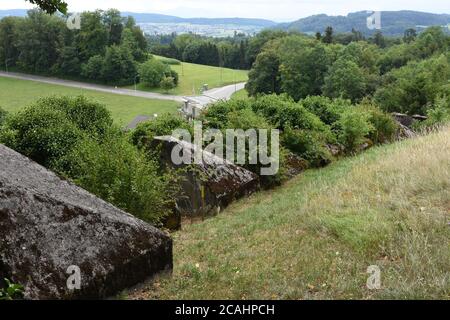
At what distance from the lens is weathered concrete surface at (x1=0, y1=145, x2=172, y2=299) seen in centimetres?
457

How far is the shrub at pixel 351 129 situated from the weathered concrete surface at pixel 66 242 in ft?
47.7

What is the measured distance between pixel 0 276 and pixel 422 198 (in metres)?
6.51

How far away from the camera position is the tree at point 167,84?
3690 inches

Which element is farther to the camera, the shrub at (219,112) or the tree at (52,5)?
the shrub at (219,112)

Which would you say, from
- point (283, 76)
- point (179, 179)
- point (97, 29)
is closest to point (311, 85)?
point (283, 76)

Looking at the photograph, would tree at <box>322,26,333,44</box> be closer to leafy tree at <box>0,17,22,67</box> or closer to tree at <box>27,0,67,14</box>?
leafy tree at <box>0,17,22,67</box>

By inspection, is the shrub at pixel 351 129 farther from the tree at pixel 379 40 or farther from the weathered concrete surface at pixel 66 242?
the tree at pixel 379 40

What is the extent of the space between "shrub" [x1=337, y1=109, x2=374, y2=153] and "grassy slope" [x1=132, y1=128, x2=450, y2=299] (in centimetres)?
921

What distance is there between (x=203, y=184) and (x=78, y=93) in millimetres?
75969

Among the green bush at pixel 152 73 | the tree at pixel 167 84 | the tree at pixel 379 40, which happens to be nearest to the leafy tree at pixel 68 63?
the green bush at pixel 152 73

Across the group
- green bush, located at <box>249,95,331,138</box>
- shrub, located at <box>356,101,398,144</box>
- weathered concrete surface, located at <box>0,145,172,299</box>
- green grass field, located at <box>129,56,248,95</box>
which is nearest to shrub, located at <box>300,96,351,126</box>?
shrub, located at <box>356,101,398,144</box>

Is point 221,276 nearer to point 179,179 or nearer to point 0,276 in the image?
point 0,276

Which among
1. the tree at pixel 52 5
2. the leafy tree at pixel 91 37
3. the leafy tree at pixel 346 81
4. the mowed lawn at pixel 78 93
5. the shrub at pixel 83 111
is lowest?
the mowed lawn at pixel 78 93

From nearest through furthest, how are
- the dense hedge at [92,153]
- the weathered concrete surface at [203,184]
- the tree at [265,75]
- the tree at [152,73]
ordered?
the dense hedge at [92,153], the weathered concrete surface at [203,184], the tree at [265,75], the tree at [152,73]
